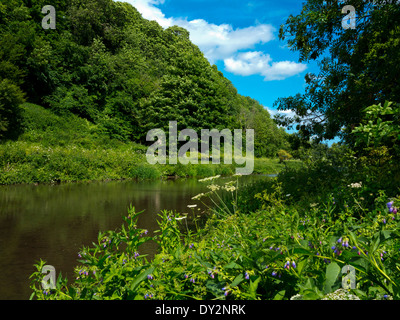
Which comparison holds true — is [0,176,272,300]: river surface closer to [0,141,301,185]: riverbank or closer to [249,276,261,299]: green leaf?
[0,141,301,185]: riverbank

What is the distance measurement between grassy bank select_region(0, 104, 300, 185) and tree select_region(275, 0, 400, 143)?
6.78 m

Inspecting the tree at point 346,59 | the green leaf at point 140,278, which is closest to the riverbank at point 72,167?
the tree at point 346,59

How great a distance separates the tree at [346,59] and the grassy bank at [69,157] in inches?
267

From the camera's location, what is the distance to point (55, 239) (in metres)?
6.12

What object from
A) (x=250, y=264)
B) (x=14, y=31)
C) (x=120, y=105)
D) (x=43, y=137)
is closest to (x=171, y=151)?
(x=120, y=105)

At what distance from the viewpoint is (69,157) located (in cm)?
1747

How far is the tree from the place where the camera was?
5.68 metres

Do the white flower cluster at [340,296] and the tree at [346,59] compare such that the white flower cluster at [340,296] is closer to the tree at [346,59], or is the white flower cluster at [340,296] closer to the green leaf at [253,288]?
the green leaf at [253,288]

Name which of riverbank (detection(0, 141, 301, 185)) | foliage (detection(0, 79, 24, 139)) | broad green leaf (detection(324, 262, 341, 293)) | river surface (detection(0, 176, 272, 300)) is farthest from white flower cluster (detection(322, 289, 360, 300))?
foliage (detection(0, 79, 24, 139))

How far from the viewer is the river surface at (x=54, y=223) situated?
4578mm

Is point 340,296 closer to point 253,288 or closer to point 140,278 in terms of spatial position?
point 253,288

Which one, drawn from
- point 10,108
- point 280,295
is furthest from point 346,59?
point 10,108

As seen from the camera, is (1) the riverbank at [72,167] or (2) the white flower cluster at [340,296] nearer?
(2) the white flower cluster at [340,296]

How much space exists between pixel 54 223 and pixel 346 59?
8.63 metres
